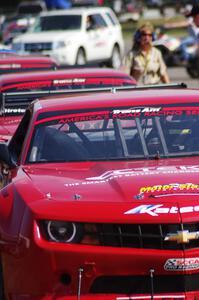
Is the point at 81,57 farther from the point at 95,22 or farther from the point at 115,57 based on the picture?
the point at 115,57

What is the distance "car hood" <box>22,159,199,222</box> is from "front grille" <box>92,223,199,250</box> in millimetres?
56

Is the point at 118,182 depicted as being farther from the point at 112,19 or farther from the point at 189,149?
the point at 112,19

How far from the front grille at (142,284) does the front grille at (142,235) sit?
16cm

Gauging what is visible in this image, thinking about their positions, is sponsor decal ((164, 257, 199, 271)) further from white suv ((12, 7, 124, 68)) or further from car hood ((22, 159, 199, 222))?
white suv ((12, 7, 124, 68))

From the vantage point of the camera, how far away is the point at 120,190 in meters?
6.31

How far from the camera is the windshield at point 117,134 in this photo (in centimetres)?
738

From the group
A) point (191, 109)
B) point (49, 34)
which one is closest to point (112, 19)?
point (49, 34)

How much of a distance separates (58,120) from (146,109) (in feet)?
1.98

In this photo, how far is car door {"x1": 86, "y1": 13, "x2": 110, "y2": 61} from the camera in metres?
32.8

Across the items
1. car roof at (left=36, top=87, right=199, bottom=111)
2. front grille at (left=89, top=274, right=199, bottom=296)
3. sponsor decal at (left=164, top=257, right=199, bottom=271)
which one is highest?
car roof at (left=36, top=87, right=199, bottom=111)

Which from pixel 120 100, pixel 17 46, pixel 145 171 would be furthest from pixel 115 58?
pixel 145 171

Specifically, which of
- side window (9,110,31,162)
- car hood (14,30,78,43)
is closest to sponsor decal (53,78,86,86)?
side window (9,110,31,162)

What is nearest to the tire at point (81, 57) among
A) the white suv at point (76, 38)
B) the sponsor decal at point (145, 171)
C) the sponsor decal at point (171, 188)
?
the white suv at point (76, 38)

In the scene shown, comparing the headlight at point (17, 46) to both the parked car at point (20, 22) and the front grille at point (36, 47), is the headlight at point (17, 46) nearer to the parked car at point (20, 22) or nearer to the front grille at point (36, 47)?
the front grille at point (36, 47)
